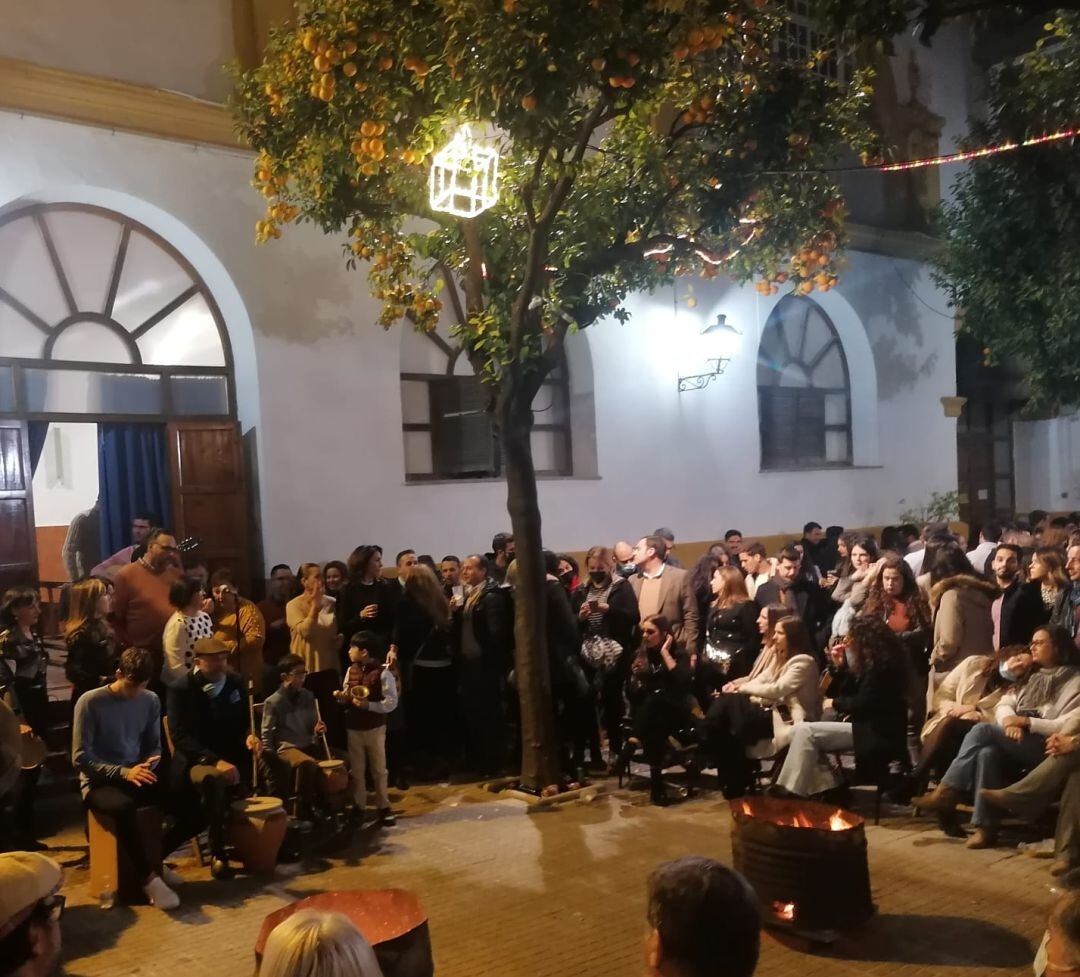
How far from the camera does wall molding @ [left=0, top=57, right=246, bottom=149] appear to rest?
9836mm

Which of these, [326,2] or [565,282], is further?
[565,282]

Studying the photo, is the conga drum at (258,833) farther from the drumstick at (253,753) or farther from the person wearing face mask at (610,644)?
the person wearing face mask at (610,644)

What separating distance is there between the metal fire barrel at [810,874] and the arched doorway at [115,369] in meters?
6.98

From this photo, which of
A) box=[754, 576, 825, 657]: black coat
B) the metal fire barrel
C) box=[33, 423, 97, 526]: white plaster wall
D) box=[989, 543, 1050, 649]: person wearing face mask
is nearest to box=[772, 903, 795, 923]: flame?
the metal fire barrel

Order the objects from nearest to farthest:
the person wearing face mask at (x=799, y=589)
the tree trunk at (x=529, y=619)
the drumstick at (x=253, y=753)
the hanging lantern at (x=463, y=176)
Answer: the drumstick at (x=253, y=753) → the hanging lantern at (x=463, y=176) → the tree trunk at (x=529, y=619) → the person wearing face mask at (x=799, y=589)

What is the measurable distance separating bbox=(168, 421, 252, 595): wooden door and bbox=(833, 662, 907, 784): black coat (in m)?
6.41

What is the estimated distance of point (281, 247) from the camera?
11.3m

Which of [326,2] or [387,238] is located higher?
[326,2]

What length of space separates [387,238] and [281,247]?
286 centimetres

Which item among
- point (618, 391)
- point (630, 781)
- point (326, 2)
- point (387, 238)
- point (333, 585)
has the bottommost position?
point (630, 781)

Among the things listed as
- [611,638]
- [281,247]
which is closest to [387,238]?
[281,247]

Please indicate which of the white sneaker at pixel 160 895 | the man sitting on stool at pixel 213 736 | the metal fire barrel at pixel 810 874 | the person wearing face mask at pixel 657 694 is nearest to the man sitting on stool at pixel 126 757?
the white sneaker at pixel 160 895

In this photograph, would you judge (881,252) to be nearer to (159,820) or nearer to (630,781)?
(630,781)

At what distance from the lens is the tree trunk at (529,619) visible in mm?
8219
